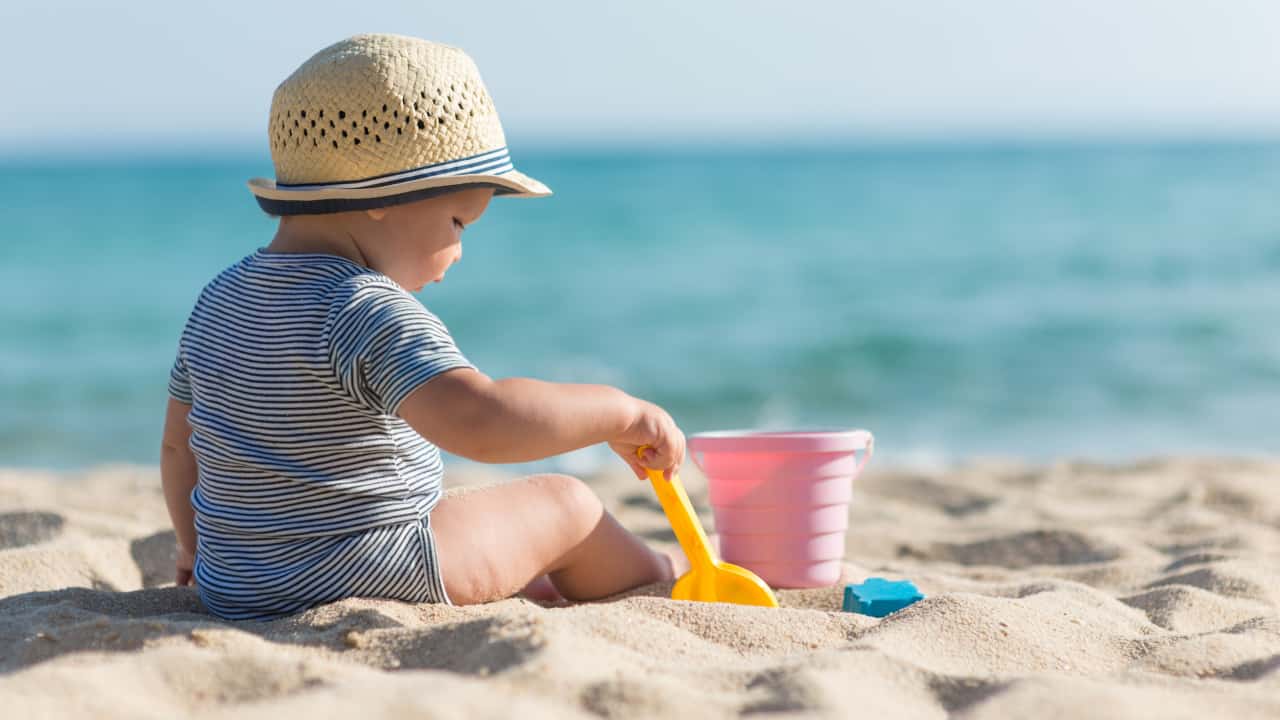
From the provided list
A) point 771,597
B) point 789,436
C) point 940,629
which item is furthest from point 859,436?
point 940,629

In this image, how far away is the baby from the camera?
6.21 ft

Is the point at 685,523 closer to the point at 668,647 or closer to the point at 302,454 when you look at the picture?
the point at 668,647

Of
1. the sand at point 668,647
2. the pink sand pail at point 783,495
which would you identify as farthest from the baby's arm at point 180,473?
the pink sand pail at point 783,495

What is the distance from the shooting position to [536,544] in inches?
87.4

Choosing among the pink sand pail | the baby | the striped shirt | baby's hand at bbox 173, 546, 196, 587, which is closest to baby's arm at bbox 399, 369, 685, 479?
the baby

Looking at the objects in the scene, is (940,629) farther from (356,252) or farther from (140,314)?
(140,314)

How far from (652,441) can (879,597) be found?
0.53 m

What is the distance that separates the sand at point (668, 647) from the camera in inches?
57.3

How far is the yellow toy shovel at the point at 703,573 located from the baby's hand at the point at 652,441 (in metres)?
0.14

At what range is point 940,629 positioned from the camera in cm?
190

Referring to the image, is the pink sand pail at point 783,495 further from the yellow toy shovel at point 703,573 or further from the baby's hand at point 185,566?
the baby's hand at point 185,566

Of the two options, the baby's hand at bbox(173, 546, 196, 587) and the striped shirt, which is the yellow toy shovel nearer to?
the striped shirt

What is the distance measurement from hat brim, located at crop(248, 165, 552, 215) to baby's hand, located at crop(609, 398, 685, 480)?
39cm

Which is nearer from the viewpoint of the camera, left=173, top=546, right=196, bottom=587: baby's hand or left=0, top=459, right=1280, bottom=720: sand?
left=0, top=459, right=1280, bottom=720: sand
